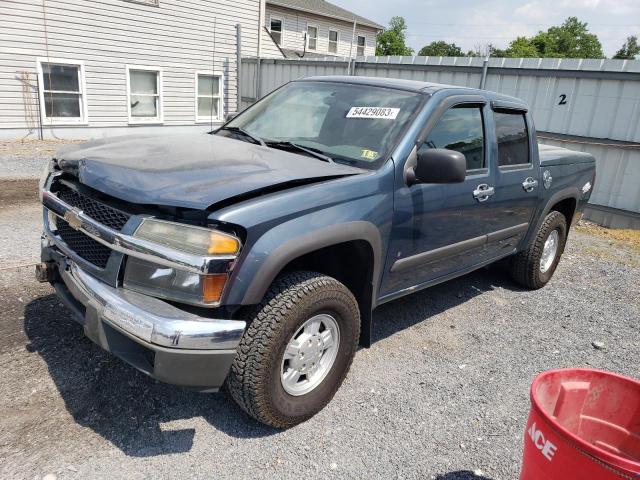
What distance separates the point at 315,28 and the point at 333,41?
1733 millimetres

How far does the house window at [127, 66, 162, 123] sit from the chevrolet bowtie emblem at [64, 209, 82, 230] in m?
12.3

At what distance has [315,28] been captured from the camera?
28.0 m

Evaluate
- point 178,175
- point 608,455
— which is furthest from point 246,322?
point 608,455

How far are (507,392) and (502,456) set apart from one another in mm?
696

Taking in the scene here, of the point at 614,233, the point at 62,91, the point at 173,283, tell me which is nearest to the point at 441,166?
the point at 173,283

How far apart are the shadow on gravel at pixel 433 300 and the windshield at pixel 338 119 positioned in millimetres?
1539

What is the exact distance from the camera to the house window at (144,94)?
14031mm

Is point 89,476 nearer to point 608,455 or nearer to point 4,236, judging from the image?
point 608,455

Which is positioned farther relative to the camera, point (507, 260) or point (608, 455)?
point (507, 260)

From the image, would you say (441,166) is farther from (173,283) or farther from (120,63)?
(120,63)

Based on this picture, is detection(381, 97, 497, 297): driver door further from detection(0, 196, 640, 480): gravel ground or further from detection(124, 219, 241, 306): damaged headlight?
detection(124, 219, 241, 306): damaged headlight

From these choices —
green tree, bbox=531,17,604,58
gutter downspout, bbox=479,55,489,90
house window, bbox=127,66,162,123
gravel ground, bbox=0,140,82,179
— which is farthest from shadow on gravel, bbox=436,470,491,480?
green tree, bbox=531,17,604,58

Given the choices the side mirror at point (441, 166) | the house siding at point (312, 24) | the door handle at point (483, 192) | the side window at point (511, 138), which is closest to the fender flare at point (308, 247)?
the side mirror at point (441, 166)

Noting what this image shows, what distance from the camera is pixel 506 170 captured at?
421cm
